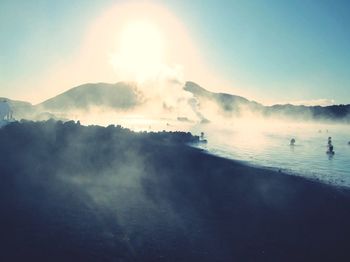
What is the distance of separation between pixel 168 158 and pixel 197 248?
80.9 ft

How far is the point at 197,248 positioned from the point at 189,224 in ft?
10.1

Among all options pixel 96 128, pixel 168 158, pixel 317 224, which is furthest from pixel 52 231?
pixel 96 128

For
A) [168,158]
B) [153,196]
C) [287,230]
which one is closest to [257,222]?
[287,230]

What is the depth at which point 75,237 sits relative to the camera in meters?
16.5

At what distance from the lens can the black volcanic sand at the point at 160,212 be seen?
15.8 m

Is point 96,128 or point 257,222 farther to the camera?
point 96,128

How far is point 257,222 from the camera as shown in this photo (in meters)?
20.4

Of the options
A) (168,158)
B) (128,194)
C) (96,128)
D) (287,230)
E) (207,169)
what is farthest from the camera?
(96,128)

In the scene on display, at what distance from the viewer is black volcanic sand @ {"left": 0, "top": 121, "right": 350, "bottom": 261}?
15820 millimetres

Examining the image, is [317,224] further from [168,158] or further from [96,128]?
[96,128]

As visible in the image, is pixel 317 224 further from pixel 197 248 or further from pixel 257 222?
pixel 197 248

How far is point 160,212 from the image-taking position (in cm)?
2106

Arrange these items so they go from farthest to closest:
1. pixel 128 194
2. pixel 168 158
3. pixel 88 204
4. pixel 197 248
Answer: pixel 168 158
pixel 128 194
pixel 88 204
pixel 197 248

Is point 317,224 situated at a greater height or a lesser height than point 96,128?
lesser
